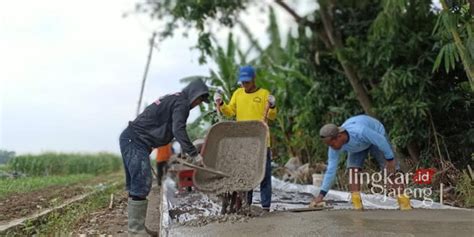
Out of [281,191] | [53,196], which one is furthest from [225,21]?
[53,196]

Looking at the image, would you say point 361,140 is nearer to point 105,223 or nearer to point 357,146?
point 357,146

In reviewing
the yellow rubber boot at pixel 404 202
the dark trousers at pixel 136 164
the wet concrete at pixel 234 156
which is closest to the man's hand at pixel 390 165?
the yellow rubber boot at pixel 404 202

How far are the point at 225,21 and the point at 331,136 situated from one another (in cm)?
608

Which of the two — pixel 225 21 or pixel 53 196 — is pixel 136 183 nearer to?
pixel 53 196

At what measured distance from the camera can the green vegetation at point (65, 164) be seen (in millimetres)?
11089

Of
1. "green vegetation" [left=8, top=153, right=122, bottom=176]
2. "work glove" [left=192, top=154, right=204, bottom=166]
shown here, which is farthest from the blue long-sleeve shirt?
"green vegetation" [left=8, top=153, right=122, bottom=176]

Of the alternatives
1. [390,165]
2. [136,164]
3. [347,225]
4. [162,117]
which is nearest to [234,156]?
[162,117]

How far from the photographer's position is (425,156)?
7965 millimetres

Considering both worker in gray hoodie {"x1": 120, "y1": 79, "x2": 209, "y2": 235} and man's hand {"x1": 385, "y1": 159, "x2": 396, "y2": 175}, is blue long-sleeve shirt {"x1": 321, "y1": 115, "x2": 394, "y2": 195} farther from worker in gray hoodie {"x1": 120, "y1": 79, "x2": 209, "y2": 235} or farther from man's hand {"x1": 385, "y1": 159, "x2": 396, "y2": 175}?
worker in gray hoodie {"x1": 120, "y1": 79, "x2": 209, "y2": 235}

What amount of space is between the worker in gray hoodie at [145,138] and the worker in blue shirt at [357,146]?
1313 millimetres

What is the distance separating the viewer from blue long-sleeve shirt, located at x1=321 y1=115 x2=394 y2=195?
202 inches

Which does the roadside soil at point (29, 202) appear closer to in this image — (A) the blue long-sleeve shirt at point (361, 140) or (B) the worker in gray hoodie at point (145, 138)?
(B) the worker in gray hoodie at point (145, 138)

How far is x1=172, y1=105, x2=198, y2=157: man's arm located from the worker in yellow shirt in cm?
87

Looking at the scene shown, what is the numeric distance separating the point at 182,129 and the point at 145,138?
424 millimetres
